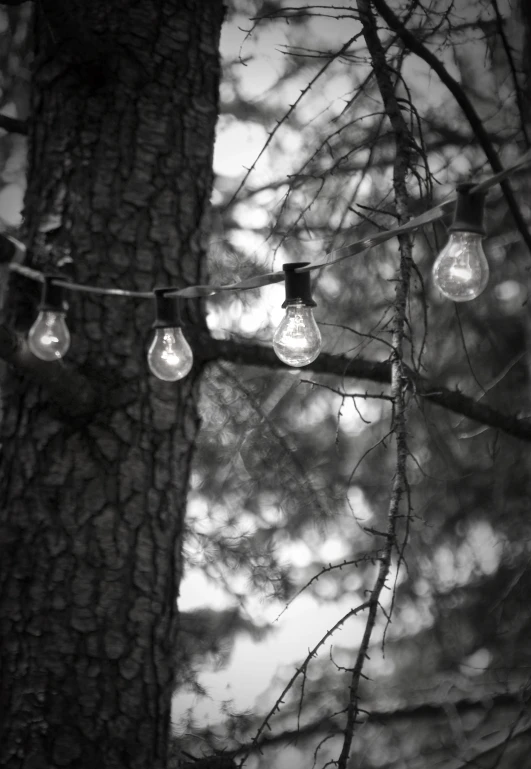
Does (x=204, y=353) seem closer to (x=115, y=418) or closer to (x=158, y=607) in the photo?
(x=115, y=418)

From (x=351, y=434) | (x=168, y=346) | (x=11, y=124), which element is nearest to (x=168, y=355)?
(x=168, y=346)

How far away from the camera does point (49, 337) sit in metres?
1.21

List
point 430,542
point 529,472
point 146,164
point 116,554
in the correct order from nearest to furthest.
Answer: point 116,554 < point 146,164 < point 529,472 < point 430,542

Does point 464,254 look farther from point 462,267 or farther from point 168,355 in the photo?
point 168,355

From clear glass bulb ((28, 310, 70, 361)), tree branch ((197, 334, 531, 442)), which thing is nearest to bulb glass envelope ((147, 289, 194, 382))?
clear glass bulb ((28, 310, 70, 361))

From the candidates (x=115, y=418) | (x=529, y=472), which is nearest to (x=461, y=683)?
(x=529, y=472)

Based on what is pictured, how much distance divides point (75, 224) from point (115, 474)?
469 millimetres

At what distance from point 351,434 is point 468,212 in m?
2.50

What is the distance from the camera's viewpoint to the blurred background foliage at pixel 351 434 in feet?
8.29

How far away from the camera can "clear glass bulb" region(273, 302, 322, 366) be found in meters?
0.99

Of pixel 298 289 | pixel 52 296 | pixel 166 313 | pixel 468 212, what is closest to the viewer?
pixel 468 212

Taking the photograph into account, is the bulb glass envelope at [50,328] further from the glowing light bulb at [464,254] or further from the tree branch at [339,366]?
the glowing light bulb at [464,254]

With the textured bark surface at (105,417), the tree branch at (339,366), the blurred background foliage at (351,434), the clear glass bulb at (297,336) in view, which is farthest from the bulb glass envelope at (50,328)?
the blurred background foliage at (351,434)

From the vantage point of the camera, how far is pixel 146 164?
1.46 meters
